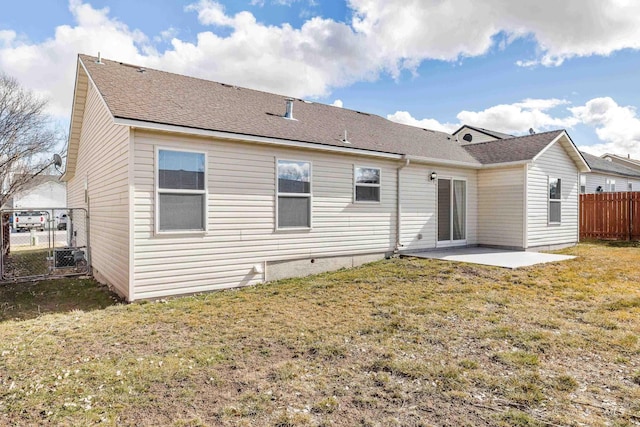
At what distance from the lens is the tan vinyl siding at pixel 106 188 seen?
6383 mm

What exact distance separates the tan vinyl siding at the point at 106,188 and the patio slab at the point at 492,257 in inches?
270

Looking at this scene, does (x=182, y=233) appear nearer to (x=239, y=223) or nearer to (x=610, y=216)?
(x=239, y=223)

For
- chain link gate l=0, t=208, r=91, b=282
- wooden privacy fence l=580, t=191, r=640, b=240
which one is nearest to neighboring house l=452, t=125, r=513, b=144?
wooden privacy fence l=580, t=191, r=640, b=240

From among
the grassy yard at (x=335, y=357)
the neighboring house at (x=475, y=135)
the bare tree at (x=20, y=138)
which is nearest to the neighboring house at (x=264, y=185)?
the grassy yard at (x=335, y=357)

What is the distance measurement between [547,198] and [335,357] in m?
11.0

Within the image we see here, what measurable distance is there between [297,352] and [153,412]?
1602 mm

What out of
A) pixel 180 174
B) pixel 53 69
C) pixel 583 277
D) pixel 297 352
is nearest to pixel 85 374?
pixel 297 352

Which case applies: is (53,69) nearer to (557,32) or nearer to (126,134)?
(126,134)

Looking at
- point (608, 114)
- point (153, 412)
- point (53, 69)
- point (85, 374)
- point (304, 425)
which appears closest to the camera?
point (304, 425)

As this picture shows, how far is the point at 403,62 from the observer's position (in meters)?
14.9

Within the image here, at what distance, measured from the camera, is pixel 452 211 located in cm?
1128

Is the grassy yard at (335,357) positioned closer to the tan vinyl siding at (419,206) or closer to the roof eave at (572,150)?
the tan vinyl siding at (419,206)

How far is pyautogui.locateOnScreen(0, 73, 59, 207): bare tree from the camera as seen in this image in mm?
14398

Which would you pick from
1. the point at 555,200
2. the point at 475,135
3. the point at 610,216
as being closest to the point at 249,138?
the point at 555,200
